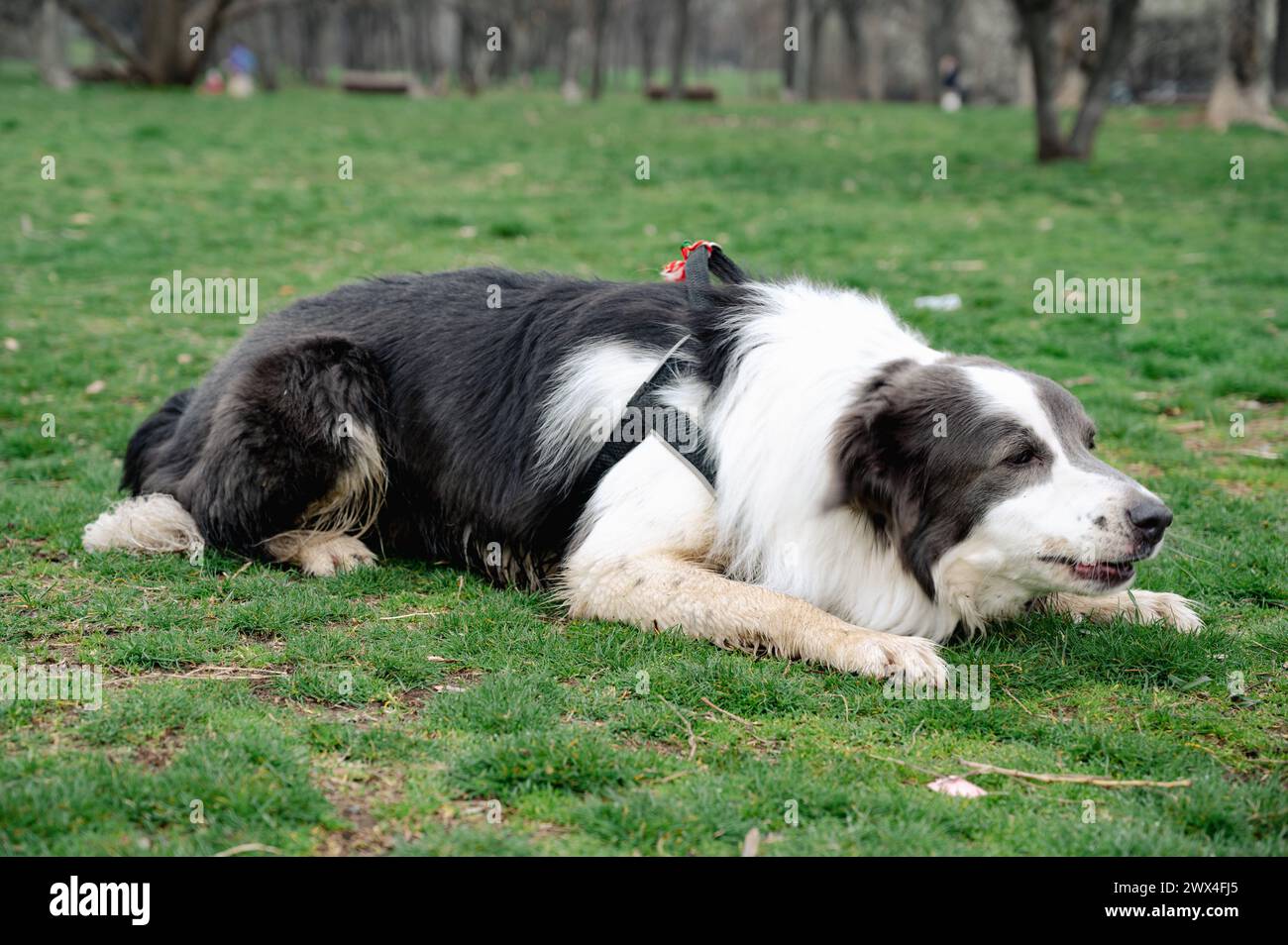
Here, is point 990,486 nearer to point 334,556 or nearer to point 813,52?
point 334,556

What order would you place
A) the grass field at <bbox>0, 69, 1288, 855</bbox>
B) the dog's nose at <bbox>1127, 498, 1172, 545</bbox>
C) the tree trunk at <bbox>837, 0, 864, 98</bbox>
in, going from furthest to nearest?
the tree trunk at <bbox>837, 0, 864, 98</bbox>, the dog's nose at <bbox>1127, 498, 1172, 545</bbox>, the grass field at <bbox>0, 69, 1288, 855</bbox>

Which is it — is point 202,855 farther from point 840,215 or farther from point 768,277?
point 840,215

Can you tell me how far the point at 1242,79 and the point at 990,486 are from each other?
2547 centimetres

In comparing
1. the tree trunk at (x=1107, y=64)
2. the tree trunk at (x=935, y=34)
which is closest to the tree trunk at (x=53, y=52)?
the tree trunk at (x=1107, y=64)

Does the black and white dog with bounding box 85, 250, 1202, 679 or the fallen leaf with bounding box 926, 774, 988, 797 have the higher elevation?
the black and white dog with bounding box 85, 250, 1202, 679

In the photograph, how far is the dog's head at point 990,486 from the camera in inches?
162

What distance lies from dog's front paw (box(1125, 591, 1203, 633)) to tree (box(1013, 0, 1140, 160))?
49.4 feet

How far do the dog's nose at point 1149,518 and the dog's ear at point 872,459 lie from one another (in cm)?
78

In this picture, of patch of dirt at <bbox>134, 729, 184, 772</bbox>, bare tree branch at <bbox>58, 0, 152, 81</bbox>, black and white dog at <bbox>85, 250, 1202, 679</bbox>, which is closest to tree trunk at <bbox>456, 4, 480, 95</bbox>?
bare tree branch at <bbox>58, 0, 152, 81</bbox>

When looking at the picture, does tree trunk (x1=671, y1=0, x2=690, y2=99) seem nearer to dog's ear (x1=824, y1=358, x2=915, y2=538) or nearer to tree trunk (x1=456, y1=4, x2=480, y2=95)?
tree trunk (x1=456, y1=4, x2=480, y2=95)

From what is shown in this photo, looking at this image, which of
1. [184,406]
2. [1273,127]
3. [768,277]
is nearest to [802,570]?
[768,277]

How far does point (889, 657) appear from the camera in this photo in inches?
170

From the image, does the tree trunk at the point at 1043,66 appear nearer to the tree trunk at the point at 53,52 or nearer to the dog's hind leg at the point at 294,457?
the dog's hind leg at the point at 294,457

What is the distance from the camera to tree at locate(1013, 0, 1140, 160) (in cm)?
1786
